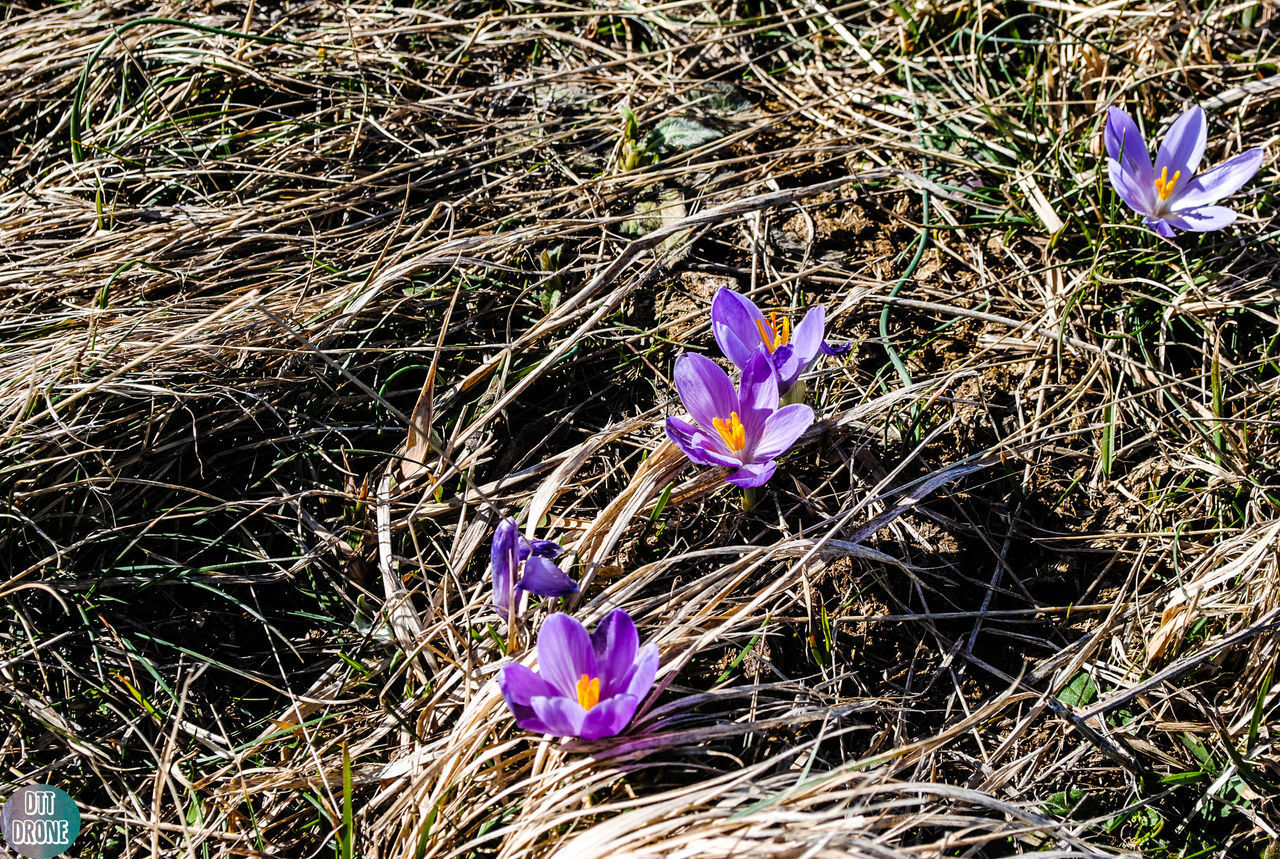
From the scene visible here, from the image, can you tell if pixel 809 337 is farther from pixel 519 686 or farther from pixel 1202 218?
pixel 1202 218

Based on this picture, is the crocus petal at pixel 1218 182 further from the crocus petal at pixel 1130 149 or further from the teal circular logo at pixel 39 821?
the teal circular logo at pixel 39 821

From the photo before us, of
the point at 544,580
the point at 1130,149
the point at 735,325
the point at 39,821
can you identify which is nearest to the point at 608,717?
the point at 544,580

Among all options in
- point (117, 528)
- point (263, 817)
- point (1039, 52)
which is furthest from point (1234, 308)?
point (117, 528)

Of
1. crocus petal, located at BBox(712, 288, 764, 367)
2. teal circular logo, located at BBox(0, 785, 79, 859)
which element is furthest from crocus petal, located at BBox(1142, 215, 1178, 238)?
teal circular logo, located at BBox(0, 785, 79, 859)

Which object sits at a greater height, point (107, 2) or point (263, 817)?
point (107, 2)

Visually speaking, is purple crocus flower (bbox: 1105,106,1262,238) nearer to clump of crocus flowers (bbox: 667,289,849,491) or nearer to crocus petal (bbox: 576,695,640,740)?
clump of crocus flowers (bbox: 667,289,849,491)

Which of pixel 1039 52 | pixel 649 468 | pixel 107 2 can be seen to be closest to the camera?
pixel 649 468

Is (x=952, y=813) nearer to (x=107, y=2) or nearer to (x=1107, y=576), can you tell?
(x=1107, y=576)

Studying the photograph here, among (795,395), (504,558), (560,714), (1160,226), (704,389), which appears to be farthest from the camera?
(1160,226)
